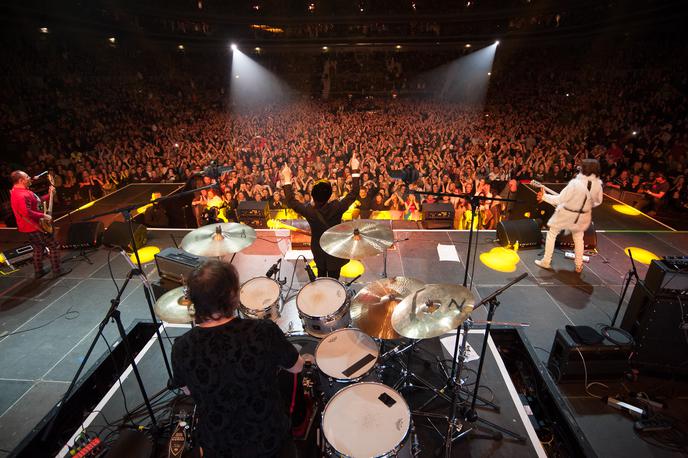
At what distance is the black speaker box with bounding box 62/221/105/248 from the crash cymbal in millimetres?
3775

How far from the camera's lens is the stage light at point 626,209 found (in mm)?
7254

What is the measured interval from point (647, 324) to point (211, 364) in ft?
12.1

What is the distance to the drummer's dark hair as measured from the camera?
1.43m

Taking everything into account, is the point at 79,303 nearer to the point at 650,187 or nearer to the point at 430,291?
the point at 430,291

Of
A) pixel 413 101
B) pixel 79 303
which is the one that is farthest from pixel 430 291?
pixel 413 101

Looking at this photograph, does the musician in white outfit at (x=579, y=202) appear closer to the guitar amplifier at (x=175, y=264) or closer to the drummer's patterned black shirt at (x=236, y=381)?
the drummer's patterned black shirt at (x=236, y=381)

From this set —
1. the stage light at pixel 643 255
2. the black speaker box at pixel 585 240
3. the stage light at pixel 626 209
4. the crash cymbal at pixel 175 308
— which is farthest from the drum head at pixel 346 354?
the stage light at pixel 626 209

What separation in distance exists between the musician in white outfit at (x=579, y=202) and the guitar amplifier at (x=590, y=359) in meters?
1.84

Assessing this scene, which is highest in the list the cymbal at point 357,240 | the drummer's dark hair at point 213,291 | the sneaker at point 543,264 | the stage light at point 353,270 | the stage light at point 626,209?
the drummer's dark hair at point 213,291

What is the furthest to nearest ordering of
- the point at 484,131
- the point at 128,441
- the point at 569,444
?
1. the point at 484,131
2. the point at 569,444
3. the point at 128,441

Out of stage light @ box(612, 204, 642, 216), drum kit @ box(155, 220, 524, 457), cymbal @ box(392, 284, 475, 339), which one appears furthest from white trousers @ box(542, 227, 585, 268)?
stage light @ box(612, 204, 642, 216)

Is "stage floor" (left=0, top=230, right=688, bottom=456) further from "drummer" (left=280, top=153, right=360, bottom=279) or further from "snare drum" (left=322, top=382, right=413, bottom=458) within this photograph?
"snare drum" (left=322, top=382, right=413, bottom=458)

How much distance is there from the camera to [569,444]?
2.71 metres

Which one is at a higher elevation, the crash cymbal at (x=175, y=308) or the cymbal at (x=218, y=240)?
the cymbal at (x=218, y=240)
